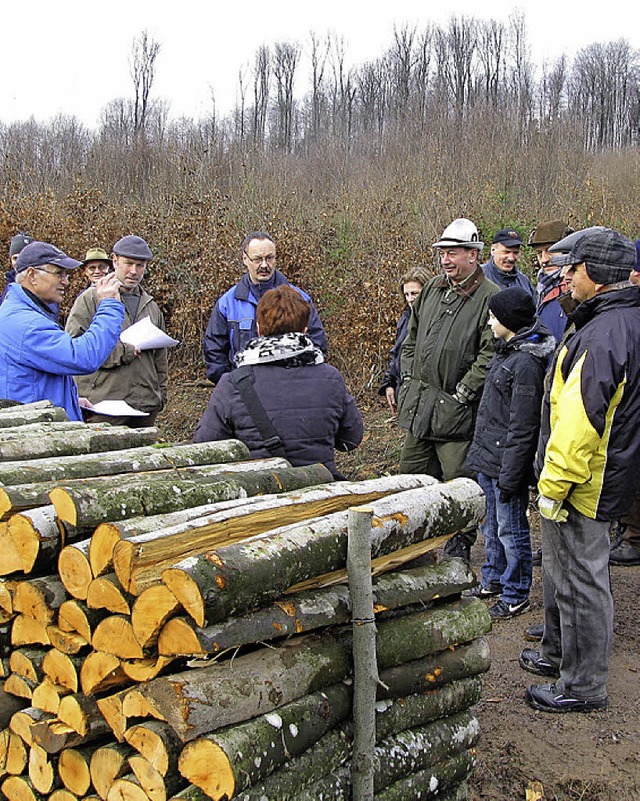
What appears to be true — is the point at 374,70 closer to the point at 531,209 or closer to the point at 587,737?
the point at 531,209

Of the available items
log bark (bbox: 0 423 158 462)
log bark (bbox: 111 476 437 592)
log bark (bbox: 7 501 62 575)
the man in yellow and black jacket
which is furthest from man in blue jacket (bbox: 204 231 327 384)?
log bark (bbox: 7 501 62 575)

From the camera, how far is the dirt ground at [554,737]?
3.88 metres

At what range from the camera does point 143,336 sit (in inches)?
269

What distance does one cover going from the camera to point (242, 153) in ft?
66.9

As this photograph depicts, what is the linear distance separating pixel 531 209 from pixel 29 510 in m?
14.9

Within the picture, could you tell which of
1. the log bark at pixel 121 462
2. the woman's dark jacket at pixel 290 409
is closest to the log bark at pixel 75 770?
the log bark at pixel 121 462

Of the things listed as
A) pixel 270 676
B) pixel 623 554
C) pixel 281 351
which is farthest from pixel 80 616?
pixel 623 554

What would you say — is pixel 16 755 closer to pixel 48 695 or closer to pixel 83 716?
pixel 48 695

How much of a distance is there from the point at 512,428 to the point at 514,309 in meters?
0.74

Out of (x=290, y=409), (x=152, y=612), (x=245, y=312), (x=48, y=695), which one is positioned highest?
(x=245, y=312)

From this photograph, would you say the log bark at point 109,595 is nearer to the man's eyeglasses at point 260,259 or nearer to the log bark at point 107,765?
the log bark at point 107,765

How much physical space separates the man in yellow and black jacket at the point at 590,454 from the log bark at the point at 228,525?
0.87 m

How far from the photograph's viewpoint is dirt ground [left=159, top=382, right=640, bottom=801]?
Answer: 388 cm

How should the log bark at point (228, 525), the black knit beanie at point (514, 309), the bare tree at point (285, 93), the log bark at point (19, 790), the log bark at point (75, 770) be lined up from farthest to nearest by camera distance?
the bare tree at point (285, 93) < the black knit beanie at point (514, 309) < the log bark at point (19, 790) < the log bark at point (75, 770) < the log bark at point (228, 525)
